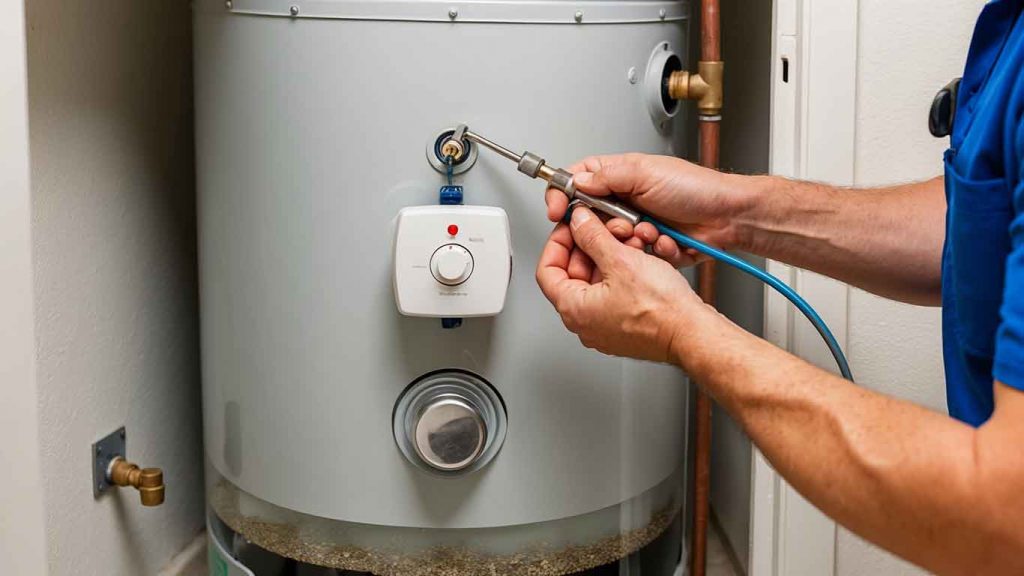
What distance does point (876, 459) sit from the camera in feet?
2.13

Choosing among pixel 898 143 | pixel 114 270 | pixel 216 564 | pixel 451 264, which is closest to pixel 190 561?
pixel 216 564

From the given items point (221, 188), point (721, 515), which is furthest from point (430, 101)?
point (721, 515)

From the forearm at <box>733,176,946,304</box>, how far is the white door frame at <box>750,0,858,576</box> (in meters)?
0.08

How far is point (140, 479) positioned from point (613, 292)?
23.2 inches

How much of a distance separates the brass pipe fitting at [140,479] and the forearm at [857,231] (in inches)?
24.6

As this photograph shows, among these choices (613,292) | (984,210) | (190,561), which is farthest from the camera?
(190,561)

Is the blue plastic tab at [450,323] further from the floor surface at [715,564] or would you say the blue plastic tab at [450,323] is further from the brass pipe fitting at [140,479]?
the floor surface at [715,564]

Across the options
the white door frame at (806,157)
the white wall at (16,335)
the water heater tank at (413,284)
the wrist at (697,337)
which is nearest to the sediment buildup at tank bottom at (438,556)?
the water heater tank at (413,284)

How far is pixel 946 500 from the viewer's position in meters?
0.62

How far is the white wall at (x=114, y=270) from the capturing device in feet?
3.59

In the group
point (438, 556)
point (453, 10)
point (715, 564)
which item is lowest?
point (715, 564)

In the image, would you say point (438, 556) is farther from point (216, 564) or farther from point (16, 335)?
point (16, 335)

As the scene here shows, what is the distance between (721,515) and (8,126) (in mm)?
961

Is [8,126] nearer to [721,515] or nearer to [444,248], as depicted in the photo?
[444,248]
